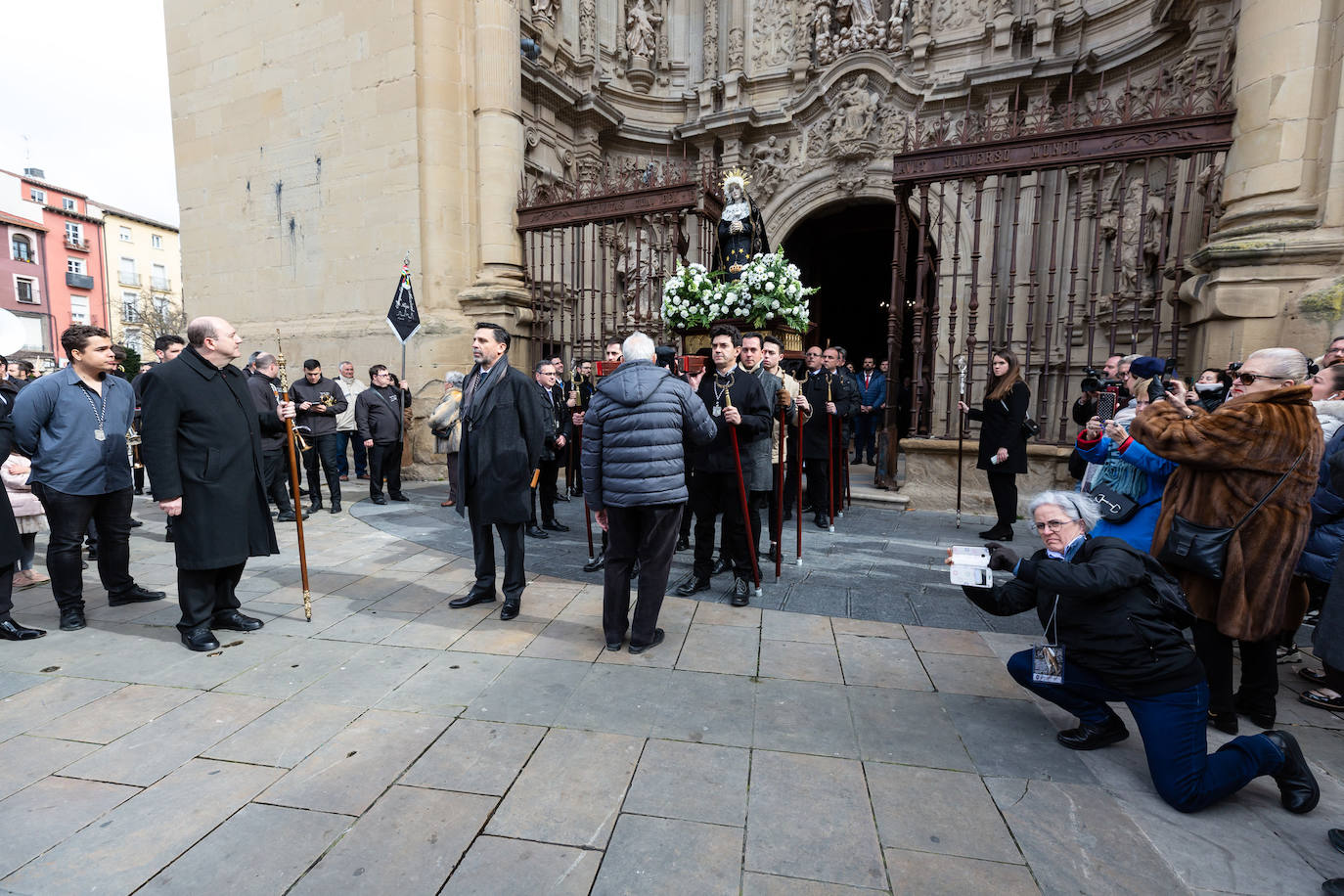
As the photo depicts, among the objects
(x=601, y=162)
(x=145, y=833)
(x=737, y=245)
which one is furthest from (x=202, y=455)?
(x=601, y=162)

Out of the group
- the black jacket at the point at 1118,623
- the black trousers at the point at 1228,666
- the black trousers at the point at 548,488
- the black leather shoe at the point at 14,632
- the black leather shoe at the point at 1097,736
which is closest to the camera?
the black jacket at the point at 1118,623

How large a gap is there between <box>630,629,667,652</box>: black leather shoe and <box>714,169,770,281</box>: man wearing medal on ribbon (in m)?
5.73

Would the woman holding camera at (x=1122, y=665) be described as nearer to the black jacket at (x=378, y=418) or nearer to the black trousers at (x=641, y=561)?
the black trousers at (x=641, y=561)

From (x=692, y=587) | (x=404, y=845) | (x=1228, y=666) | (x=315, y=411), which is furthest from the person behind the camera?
(x=315, y=411)

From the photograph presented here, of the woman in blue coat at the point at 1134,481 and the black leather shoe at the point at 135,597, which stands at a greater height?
the woman in blue coat at the point at 1134,481

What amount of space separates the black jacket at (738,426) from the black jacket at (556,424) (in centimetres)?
212

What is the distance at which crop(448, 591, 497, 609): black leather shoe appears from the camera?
Result: 444 cm

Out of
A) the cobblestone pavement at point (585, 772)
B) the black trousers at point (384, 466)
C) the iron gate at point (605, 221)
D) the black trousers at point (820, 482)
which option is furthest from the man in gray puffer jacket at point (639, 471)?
the black trousers at point (384, 466)

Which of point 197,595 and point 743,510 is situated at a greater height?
point 743,510

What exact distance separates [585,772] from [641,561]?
1.34 m

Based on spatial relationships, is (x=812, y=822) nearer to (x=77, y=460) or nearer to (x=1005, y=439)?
(x=77, y=460)

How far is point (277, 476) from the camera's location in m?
7.07

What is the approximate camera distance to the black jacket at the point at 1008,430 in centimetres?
639

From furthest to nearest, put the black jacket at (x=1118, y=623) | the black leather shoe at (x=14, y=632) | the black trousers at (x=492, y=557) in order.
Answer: the black trousers at (x=492, y=557) → the black leather shoe at (x=14, y=632) → the black jacket at (x=1118, y=623)
